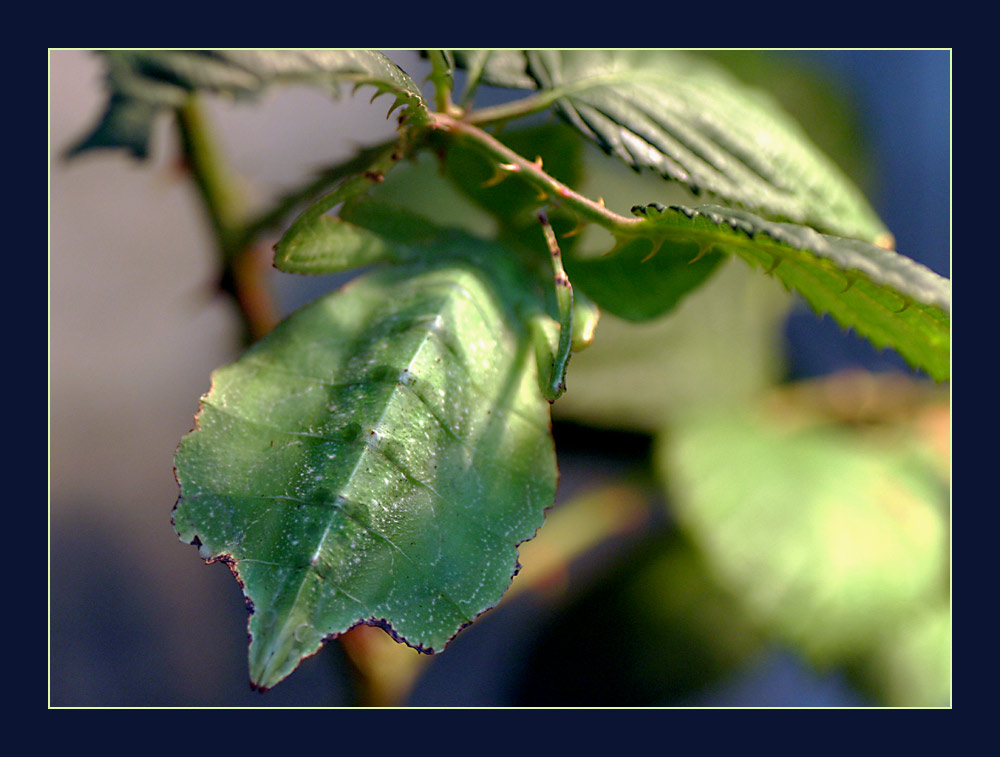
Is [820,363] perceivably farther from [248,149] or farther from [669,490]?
[248,149]

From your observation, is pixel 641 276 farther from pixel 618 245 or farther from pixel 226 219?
pixel 226 219

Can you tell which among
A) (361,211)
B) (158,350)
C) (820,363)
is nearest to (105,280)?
(158,350)

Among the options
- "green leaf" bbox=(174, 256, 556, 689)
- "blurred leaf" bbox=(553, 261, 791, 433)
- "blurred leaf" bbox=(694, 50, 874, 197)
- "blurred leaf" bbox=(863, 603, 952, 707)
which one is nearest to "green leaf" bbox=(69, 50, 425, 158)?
"green leaf" bbox=(174, 256, 556, 689)

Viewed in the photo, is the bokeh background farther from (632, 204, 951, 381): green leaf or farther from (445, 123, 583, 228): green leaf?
(632, 204, 951, 381): green leaf

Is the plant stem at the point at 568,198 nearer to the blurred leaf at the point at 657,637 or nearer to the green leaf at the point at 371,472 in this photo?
the green leaf at the point at 371,472

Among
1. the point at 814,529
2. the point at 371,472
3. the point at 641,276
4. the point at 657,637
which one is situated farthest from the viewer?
the point at 657,637

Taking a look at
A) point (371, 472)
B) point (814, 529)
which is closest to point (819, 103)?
point (814, 529)

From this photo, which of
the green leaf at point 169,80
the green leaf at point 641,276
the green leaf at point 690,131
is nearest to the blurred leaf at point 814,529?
the green leaf at point 690,131
